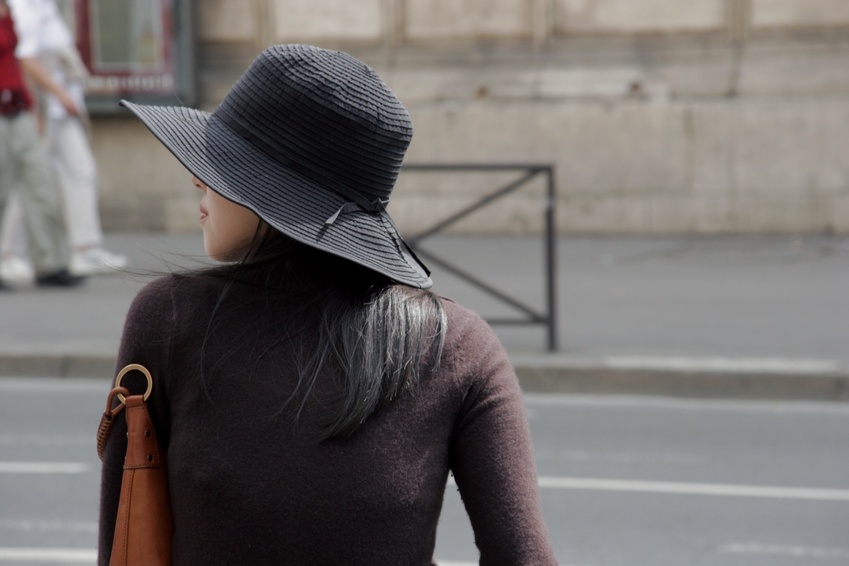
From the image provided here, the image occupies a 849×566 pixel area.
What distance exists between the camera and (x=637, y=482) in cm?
574

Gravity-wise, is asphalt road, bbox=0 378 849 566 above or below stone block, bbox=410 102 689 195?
below

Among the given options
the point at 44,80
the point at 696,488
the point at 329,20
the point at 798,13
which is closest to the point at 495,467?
the point at 696,488

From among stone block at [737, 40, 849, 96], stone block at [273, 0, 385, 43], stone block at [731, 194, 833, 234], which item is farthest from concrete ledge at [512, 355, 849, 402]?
stone block at [273, 0, 385, 43]

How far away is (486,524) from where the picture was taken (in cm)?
161

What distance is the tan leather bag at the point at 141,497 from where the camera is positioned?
64.4 inches

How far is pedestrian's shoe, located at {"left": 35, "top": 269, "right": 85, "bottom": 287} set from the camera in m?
10.5

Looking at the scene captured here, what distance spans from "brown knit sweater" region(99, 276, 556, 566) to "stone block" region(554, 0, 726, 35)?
38.9ft

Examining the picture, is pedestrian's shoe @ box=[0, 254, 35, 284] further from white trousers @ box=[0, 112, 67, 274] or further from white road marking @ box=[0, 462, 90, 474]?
white road marking @ box=[0, 462, 90, 474]

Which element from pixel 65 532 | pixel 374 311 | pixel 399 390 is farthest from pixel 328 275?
pixel 65 532

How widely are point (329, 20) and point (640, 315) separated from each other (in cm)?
572

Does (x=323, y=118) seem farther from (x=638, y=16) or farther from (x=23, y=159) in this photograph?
(x=638, y=16)

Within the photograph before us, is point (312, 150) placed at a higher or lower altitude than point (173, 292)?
higher

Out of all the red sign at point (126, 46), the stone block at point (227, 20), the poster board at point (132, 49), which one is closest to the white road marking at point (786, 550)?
the poster board at point (132, 49)

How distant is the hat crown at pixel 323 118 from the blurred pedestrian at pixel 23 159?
28.5 ft
